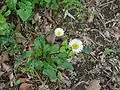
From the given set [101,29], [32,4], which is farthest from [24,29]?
[101,29]

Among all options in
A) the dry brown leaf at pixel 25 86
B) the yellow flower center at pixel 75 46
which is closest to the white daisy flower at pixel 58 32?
the yellow flower center at pixel 75 46

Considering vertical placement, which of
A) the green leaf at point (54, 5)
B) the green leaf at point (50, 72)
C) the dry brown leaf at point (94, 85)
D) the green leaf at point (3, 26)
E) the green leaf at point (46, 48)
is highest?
the green leaf at point (54, 5)

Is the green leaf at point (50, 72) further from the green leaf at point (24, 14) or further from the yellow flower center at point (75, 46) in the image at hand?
the green leaf at point (24, 14)

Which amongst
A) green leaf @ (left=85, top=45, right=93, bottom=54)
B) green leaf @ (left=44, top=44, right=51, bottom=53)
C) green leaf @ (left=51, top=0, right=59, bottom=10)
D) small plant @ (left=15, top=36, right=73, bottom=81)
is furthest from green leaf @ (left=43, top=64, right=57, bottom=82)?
green leaf @ (left=51, top=0, right=59, bottom=10)

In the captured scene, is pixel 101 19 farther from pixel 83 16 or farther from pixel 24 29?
pixel 24 29

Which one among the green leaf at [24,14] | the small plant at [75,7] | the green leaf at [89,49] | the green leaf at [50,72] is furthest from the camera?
the small plant at [75,7]

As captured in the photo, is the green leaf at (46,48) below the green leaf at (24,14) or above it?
below
